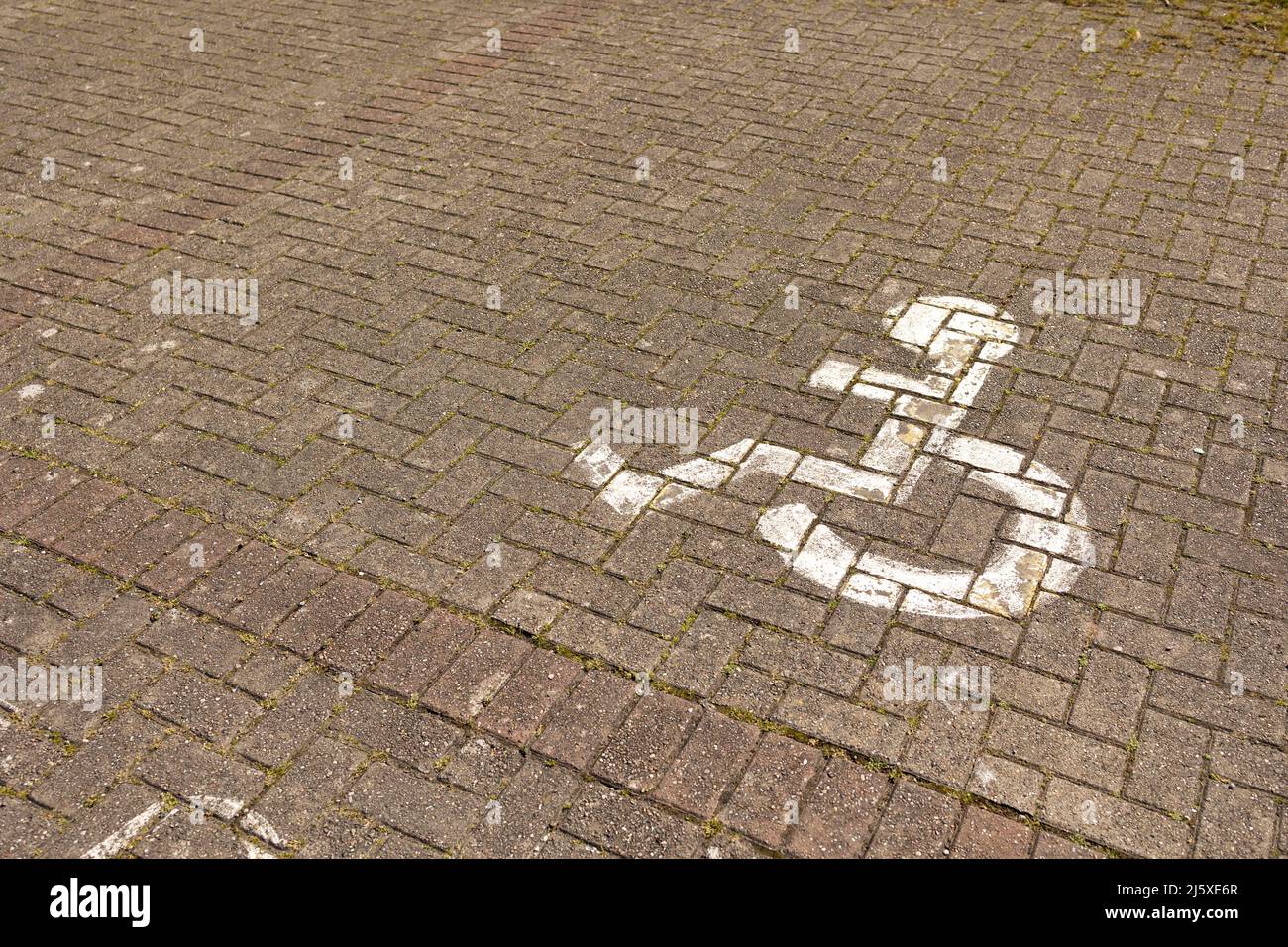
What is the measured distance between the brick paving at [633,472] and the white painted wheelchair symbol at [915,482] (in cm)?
3

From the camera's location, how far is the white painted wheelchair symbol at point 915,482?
4375 mm

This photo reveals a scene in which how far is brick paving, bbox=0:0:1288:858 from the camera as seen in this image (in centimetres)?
368

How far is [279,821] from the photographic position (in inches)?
141

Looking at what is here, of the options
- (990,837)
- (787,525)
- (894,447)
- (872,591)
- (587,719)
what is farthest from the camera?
(894,447)

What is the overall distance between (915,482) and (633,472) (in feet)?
4.24

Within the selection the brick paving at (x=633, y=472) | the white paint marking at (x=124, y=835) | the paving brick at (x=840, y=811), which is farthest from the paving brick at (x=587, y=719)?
the white paint marking at (x=124, y=835)

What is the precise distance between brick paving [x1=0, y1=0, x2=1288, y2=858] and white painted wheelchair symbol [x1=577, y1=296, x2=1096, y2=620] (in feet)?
0.09

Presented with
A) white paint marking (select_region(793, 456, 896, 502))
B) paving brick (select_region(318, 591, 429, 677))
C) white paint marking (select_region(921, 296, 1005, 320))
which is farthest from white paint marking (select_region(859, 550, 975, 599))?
white paint marking (select_region(921, 296, 1005, 320))

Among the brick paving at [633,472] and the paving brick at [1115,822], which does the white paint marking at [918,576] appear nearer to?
the brick paving at [633,472]

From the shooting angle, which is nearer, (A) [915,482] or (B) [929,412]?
(A) [915,482]

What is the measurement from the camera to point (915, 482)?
4.88 m

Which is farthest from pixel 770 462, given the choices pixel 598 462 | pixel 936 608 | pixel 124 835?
pixel 124 835

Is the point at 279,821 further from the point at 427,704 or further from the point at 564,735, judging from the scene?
the point at 564,735

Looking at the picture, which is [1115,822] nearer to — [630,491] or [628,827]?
[628,827]
